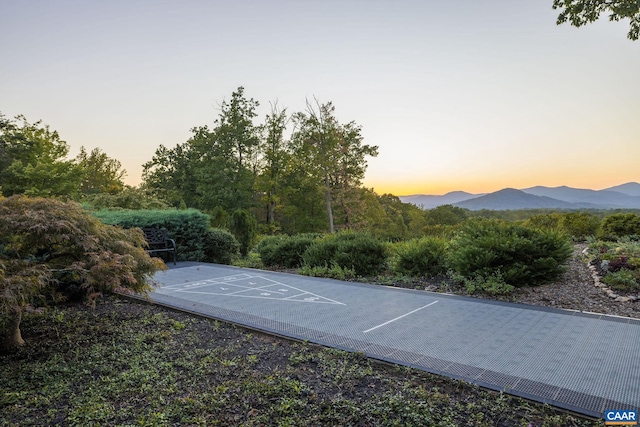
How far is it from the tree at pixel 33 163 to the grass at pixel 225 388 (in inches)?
780

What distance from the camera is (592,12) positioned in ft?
19.6

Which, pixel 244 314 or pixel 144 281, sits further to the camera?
pixel 244 314

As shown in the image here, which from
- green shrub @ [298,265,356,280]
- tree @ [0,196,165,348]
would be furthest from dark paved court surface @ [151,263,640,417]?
tree @ [0,196,165,348]

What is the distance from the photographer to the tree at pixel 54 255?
9.23ft

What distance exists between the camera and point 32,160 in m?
20.0

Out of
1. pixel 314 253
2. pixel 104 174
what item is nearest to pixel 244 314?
pixel 314 253

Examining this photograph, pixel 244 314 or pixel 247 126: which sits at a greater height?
pixel 247 126

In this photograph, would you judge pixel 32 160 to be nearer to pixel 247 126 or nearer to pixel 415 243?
pixel 247 126

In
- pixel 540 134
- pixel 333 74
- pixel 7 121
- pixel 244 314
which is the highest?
pixel 7 121

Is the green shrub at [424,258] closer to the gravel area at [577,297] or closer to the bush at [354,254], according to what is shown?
the bush at [354,254]

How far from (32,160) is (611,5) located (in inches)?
1004

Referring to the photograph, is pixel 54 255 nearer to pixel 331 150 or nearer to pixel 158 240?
pixel 158 240

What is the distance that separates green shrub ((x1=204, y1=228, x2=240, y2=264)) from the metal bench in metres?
0.97

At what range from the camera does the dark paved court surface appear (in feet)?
7.68
